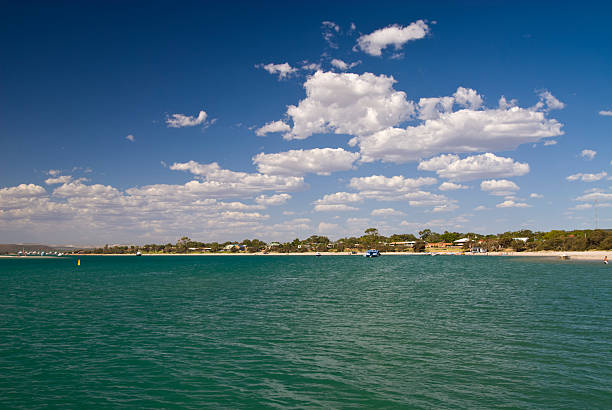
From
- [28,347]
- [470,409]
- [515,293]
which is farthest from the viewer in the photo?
[515,293]

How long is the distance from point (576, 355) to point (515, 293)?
1437 inches

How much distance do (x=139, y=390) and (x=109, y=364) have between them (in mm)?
6206

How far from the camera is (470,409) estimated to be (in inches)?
687

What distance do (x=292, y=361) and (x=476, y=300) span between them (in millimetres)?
36526

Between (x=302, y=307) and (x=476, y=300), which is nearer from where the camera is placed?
(x=302, y=307)

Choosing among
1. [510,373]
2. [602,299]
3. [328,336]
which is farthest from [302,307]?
[602,299]

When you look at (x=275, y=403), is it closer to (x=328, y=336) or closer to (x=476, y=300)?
(x=328, y=336)

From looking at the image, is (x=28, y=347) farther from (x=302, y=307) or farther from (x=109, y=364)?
(x=302, y=307)

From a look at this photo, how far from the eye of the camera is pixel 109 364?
25.6 metres

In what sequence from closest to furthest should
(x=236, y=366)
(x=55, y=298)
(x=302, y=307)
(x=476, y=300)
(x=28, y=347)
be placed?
(x=236, y=366), (x=28, y=347), (x=302, y=307), (x=476, y=300), (x=55, y=298)

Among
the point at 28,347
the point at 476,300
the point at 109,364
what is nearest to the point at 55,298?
the point at 28,347

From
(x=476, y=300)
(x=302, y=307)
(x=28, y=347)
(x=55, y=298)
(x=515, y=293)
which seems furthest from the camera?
(x=55, y=298)

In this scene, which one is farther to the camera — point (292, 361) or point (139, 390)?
point (292, 361)

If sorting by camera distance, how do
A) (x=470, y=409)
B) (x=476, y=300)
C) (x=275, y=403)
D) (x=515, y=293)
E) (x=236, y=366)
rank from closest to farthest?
(x=470, y=409) < (x=275, y=403) < (x=236, y=366) < (x=476, y=300) < (x=515, y=293)
